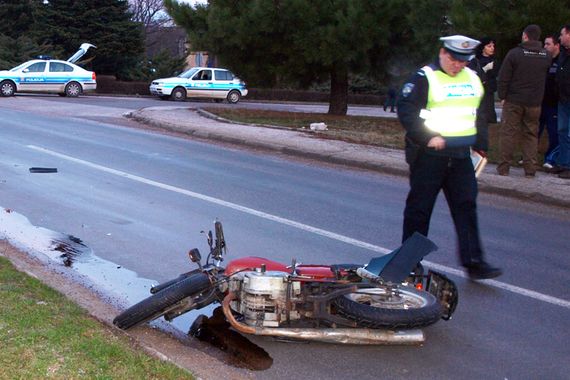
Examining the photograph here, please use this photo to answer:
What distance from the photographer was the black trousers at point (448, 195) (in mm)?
6105

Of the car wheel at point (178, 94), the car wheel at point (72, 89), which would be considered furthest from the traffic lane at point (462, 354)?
the car wheel at point (178, 94)

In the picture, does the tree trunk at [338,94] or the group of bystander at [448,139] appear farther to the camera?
the tree trunk at [338,94]

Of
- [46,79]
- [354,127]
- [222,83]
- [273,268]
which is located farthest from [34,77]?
[273,268]

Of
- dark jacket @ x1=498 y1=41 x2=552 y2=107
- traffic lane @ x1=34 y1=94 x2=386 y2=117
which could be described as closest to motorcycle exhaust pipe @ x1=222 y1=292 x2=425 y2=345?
dark jacket @ x1=498 y1=41 x2=552 y2=107

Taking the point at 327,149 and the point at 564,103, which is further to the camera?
the point at 327,149

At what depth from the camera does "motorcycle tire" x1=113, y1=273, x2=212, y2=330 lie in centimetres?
493

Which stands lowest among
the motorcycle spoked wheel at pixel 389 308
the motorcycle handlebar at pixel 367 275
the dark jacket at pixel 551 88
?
the motorcycle spoked wheel at pixel 389 308

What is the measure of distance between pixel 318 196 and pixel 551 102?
4.60 metres

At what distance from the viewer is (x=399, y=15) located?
75.9 ft

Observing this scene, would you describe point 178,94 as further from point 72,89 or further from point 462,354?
point 462,354

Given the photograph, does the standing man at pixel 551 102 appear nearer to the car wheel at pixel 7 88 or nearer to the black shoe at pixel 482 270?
the black shoe at pixel 482 270

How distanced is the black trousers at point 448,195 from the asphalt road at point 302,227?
41 cm

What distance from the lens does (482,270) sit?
622cm

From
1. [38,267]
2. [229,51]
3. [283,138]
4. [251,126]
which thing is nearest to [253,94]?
[229,51]
